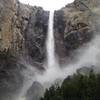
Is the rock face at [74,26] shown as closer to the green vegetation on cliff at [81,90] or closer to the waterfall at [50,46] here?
the waterfall at [50,46]

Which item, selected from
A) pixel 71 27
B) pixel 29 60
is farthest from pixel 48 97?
pixel 71 27

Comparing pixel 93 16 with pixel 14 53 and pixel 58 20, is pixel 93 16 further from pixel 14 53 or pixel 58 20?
pixel 14 53

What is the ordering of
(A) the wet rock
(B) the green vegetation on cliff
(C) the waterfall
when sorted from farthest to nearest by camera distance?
(C) the waterfall → (A) the wet rock → (B) the green vegetation on cliff

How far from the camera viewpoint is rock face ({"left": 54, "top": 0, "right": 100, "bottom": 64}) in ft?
267

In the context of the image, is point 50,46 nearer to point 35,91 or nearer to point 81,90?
point 35,91

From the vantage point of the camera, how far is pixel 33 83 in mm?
61406

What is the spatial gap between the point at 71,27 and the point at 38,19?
934cm

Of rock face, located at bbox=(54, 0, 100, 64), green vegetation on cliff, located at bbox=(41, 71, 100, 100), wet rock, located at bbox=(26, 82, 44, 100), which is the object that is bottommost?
wet rock, located at bbox=(26, 82, 44, 100)

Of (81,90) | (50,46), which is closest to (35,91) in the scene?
(81,90)

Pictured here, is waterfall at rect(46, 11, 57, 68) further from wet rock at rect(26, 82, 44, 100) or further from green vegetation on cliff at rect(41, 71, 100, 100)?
green vegetation on cliff at rect(41, 71, 100, 100)

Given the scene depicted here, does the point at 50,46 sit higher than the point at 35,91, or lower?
higher

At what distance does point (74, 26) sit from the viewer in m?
83.4

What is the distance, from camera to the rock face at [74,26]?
267 ft

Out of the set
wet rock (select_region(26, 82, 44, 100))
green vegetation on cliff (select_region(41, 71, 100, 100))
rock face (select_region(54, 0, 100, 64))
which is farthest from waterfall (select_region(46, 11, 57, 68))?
green vegetation on cliff (select_region(41, 71, 100, 100))
